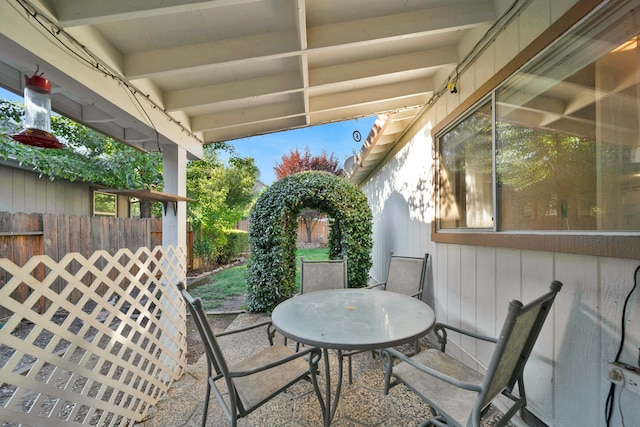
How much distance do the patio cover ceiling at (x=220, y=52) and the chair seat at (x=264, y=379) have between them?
2.40 m

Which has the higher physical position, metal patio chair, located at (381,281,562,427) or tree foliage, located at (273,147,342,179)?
tree foliage, located at (273,147,342,179)

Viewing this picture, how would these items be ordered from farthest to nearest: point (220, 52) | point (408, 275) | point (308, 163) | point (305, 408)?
1. point (308, 163)
2. point (408, 275)
3. point (220, 52)
4. point (305, 408)

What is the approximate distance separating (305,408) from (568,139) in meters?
2.60

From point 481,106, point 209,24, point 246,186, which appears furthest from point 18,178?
point 481,106

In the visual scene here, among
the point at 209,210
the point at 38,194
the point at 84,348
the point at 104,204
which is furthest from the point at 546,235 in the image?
the point at 104,204

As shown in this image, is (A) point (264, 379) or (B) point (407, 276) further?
(B) point (407, 276)

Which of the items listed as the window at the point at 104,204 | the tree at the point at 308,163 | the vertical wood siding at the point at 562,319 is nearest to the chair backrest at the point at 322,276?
the vertical wood siding at the point at 562,319

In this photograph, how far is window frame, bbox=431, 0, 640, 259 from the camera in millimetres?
1186

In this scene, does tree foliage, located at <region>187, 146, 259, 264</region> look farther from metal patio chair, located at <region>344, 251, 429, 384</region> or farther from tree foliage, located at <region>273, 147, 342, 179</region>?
metal patio chair, located at <region>344, 251, 429, 384</region>

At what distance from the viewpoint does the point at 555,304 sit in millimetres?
1529

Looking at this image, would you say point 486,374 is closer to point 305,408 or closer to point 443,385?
point 443,385

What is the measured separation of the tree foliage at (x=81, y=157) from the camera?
493 cm

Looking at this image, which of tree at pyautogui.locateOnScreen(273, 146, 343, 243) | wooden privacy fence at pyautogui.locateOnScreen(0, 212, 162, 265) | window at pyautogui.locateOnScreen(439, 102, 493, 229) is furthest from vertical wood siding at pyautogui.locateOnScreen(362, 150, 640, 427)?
tree at pyautogui.locateOnScreen(273, 146, 343, 243)

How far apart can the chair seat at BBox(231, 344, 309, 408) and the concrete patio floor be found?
16.8 inches
